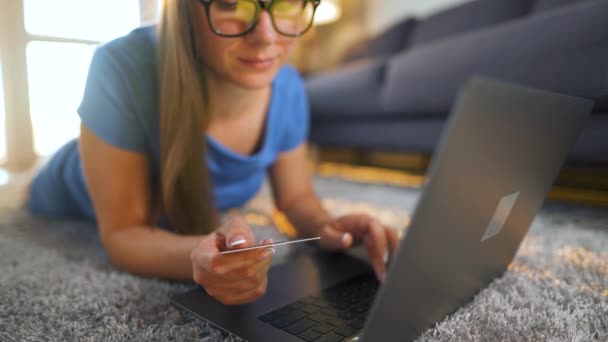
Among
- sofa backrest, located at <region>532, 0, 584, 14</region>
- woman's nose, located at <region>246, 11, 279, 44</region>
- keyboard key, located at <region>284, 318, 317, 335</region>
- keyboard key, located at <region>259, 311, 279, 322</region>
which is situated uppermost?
sofa backrest, located at <region>532, 0, 584, 14</region>

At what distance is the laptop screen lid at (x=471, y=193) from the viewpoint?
26 centimetres

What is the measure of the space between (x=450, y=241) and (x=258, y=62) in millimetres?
392

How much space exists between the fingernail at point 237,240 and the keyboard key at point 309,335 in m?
0.11

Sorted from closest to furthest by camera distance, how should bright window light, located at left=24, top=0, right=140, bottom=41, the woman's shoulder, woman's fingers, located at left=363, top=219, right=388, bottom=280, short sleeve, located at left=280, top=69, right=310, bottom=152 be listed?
woman's fingers, located at left=363, top=219, right=388, bottom=280
the woman's shoulder
short sleeve, located at left=280, top=69, right=310, bottom=152
bright window light, located at left=24, top=0, right=140, bottom=41

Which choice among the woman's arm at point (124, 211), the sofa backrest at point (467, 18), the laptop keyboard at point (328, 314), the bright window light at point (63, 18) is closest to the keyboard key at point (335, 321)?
the laptop keyboard at point (328, 314)

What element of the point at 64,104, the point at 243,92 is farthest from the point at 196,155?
the point at 64,104

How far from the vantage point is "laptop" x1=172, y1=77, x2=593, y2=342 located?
0.27 metres

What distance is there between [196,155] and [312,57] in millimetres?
3167

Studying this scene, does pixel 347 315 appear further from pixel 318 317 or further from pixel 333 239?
pixel 333 239

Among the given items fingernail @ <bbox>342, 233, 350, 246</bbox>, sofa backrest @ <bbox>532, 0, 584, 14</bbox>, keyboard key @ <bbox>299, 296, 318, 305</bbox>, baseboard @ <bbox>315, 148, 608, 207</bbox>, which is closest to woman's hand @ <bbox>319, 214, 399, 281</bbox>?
fingernail @ <bbox>342, 233, 350, 246</bbox>

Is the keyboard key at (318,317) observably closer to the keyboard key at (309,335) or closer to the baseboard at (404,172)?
the keyboard key at (309,335)

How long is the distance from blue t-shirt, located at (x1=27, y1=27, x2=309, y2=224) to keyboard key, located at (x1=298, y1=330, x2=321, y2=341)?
41 centimetres

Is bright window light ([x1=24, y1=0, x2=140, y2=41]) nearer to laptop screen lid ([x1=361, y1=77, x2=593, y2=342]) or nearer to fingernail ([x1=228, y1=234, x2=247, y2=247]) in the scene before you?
fingernail ([x1=228, y1=234, x2=247, y2=247])

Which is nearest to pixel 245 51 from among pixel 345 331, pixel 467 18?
pixel 345 331
